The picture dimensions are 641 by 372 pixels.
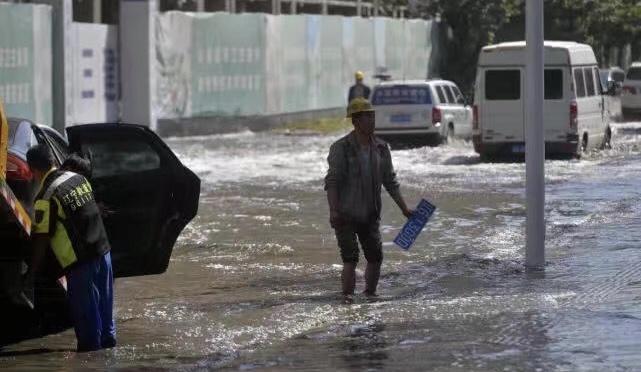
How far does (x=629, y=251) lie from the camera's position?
15.1 m

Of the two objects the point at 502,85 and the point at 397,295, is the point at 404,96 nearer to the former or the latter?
the point at 502,85

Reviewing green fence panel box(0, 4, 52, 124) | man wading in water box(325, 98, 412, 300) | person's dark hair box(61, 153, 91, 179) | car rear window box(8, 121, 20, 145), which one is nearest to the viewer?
person's dark hair box(61, 153, 91, 179)

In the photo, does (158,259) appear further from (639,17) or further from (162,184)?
(639,17)

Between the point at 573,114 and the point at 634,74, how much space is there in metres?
14.7

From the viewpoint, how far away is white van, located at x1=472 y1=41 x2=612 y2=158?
27.0 m

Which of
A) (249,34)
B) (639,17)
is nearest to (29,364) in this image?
(249,34)

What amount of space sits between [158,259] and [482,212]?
8.20 meters

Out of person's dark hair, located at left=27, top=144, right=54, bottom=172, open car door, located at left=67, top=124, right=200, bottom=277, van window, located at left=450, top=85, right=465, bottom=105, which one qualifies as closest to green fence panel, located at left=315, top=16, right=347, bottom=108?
van window, located at left=450, top=85, right=465, bottom=105

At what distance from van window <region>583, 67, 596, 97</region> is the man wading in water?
1632 cm

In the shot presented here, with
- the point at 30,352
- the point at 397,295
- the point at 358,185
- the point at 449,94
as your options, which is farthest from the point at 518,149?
the point at 30,352

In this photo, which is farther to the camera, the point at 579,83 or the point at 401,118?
the point at 401,118

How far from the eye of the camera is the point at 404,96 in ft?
104

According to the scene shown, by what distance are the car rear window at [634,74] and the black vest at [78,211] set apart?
106 ft

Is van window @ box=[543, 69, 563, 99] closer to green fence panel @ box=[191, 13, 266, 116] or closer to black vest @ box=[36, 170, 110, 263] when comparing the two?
green fence panel @ box=[191, 13, 266, 116]
